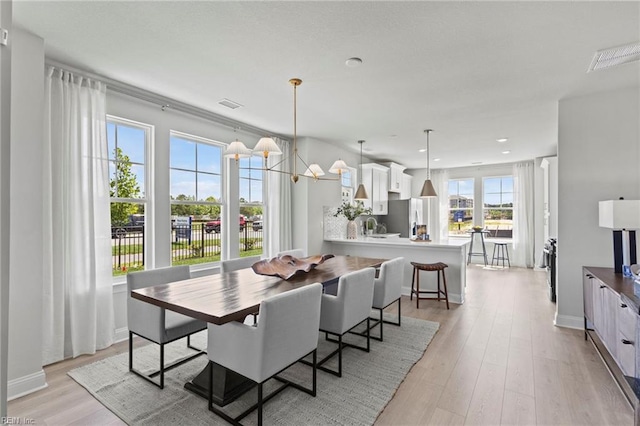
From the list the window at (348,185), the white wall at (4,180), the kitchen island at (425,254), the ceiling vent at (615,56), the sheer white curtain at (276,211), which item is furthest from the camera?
the window at (348,185)

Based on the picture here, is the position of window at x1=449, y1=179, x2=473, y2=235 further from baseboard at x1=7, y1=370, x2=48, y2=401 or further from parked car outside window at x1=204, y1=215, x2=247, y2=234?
baseboard at x1=7, y1=370, x2=48, y2=401

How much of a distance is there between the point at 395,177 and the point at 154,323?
651 centimetres

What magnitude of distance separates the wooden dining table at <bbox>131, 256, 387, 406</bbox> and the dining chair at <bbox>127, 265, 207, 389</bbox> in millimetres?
181

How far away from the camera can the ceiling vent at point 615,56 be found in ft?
8.16

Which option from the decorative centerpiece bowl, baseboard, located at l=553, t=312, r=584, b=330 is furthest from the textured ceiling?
baseboard, located at l=553, t=312, r=584, b=330

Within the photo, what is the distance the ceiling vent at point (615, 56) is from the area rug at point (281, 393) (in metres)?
2.91

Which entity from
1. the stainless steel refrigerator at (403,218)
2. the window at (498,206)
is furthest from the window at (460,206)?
the stainless steel refrigerator at (403,218)

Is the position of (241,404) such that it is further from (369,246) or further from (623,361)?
(369,246)

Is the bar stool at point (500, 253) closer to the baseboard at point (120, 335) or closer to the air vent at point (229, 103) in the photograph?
the air vent at point (229, 103)

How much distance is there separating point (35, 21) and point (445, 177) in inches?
336

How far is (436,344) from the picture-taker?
3.18 metres

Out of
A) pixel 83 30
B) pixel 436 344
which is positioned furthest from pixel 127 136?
pixel 436 344

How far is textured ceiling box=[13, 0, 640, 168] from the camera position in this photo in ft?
6.76

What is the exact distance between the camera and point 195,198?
13.6 feet
